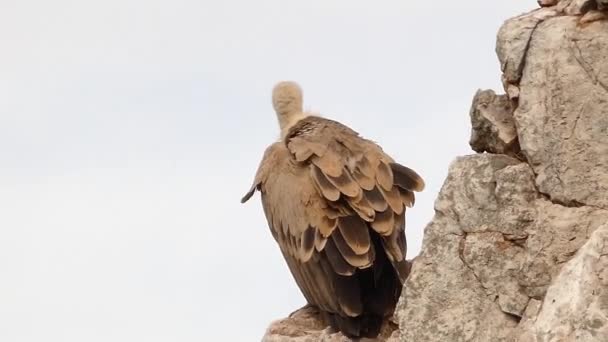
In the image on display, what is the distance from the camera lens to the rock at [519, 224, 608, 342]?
9180mm

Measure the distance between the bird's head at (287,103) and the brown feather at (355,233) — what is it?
3.13 metres

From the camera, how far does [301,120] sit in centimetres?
1677

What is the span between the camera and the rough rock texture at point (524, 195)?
10.6 meters

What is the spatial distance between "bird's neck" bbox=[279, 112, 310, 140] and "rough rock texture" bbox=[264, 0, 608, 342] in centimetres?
576

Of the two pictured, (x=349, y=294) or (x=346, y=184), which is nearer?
(x=349, y=294)

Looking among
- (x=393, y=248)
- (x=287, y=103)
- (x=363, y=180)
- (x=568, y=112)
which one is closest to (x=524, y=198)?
(x=568, y=112)

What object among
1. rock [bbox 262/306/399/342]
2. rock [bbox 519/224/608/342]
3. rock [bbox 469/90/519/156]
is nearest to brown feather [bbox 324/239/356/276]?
rock [bbox 262/306/399/342]

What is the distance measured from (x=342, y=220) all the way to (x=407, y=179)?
3.10ft

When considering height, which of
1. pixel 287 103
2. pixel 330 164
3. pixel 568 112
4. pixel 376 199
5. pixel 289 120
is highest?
pixel 287 103

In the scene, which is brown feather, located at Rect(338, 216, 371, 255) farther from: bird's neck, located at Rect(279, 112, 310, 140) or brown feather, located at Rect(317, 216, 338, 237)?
bird's neck, located at Rect(279, 112, 310, 140)

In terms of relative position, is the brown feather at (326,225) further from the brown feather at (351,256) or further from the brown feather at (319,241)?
the brown feather at (351,256)

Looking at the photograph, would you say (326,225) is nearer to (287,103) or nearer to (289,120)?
(289,120)

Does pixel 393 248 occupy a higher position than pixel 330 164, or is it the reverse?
pixel 330 164

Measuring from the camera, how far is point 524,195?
35.4 feet
